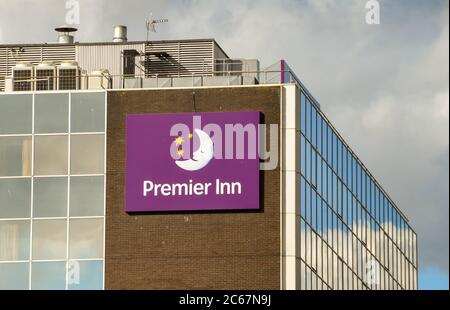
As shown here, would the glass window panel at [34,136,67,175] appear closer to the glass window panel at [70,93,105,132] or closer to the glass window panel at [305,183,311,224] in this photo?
the glass window panel at [70,93,105,132]

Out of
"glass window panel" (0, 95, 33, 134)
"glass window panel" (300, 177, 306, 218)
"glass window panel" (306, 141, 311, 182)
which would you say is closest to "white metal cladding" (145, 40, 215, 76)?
"glass window panel" (306, 141, 311, 182)

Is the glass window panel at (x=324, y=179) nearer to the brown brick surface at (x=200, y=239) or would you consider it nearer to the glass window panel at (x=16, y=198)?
the brown brick surface at (x=200, y=239)

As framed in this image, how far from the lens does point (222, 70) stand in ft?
324

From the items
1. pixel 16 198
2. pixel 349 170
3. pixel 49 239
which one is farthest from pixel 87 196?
pixel 349 170

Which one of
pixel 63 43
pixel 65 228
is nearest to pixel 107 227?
pixel 65 228

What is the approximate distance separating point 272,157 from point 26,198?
11.7 m

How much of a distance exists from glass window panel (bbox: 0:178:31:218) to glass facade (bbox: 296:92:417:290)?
12670 millimetres

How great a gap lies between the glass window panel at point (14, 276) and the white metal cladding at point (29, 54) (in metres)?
13.0

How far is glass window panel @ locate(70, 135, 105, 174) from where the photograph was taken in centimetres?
9362

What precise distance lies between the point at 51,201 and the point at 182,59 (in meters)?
11.1

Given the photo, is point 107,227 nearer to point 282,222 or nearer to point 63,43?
point 282,222

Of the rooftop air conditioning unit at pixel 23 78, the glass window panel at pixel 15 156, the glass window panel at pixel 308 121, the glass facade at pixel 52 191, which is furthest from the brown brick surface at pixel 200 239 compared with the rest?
the rooftop air conditioning unit at pixel 23 78

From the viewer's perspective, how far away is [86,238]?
305 feet

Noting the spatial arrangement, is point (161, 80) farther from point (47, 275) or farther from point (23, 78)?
point (47, 275)
